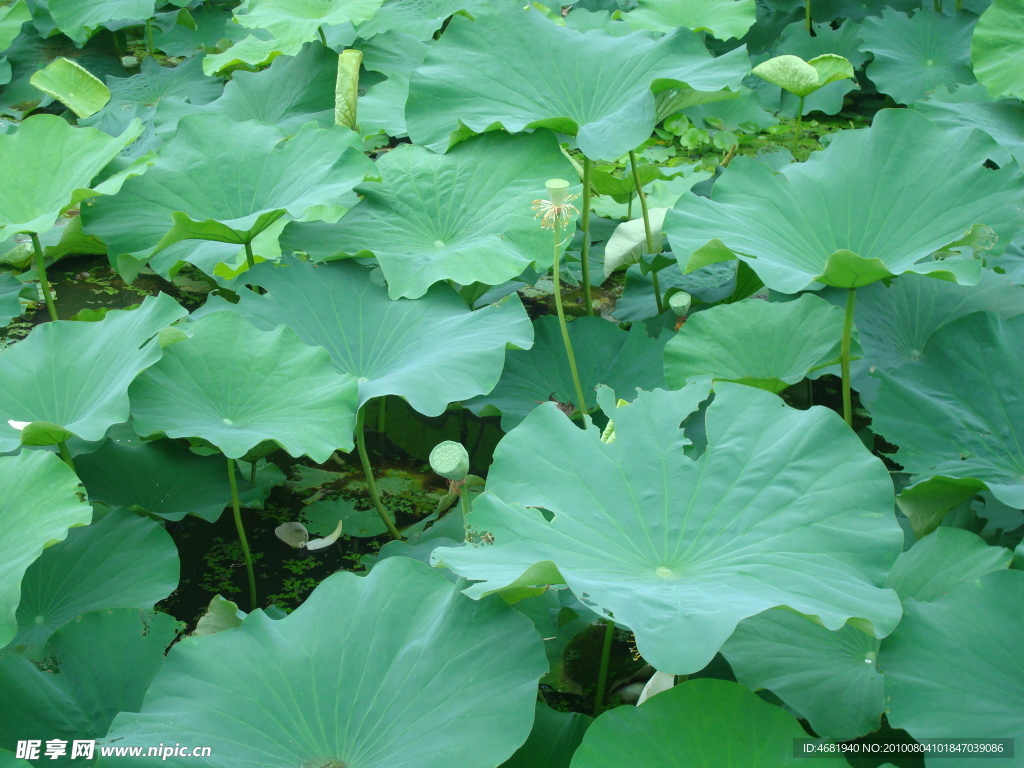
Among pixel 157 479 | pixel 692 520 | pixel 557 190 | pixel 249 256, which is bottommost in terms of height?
pixel 157 479

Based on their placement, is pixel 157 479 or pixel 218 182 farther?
pixel 218 182

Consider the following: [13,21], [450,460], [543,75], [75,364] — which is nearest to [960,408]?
[450,460]

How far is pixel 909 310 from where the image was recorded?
1.88 m

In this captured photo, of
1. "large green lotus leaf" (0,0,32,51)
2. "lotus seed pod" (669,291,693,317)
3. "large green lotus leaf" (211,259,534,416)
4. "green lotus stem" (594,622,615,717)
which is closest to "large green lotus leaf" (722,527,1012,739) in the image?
"green lotus stem" (594,622,615,717)

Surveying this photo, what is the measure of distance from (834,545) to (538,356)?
1030 mm

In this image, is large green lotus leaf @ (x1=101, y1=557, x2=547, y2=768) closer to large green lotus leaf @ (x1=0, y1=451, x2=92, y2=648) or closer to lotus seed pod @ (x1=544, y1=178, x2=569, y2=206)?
large green lotus leaf @ (x1=0, y1=451, x2=92, y2=648)

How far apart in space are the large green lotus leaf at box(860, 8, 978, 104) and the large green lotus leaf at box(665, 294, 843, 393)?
1.96 metres

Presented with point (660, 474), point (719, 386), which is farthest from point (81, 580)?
point (719, 386)

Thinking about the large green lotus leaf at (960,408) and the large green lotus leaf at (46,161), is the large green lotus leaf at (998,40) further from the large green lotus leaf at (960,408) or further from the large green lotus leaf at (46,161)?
the large green lotus leaf at (46,161)

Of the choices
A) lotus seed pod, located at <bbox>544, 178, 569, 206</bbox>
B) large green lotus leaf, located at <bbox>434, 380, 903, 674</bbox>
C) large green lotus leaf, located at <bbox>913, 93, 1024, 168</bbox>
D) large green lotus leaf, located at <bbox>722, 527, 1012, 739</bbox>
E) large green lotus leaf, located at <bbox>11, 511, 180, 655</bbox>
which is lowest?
large green lotus leaf, located at <bbox>11, 511, 180, 655</bbox>

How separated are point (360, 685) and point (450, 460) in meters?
0.41

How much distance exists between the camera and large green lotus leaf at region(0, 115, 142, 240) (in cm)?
203

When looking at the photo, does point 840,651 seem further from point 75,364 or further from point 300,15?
point 300,15

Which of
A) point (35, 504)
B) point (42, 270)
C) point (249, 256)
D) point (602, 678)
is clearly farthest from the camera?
point (42, 270)
